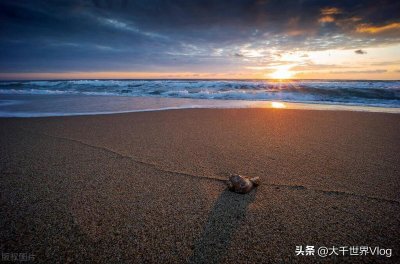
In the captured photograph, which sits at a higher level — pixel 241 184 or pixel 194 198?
pixel 241 184

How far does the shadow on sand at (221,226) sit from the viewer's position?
1.70 metres

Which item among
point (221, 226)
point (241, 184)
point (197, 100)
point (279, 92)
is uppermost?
point (279, 92)

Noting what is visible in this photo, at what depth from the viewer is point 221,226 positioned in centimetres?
198

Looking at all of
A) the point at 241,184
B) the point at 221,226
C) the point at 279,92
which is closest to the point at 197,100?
the point at 279,92

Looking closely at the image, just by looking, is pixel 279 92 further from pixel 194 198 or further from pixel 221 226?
pixel 221 226

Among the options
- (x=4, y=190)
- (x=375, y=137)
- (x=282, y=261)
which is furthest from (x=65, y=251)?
(x=375, y=137)

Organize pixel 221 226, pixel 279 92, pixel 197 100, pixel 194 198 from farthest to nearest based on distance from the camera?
pixel 279 92 → pixel 197 100 → pixel 194 198 → pixel 221 226

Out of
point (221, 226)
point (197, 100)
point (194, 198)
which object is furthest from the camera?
point (197, 100)

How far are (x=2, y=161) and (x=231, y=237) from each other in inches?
137

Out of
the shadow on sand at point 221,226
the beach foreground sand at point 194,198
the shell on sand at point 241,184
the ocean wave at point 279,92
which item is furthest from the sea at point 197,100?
the shadow on sand at point 221,226

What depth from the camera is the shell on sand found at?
8.05 ft

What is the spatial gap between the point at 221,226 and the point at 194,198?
0.50m

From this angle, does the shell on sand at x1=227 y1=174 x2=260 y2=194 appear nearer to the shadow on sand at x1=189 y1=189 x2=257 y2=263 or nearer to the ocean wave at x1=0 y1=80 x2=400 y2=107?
the shadow on sand at x1=189 y1=189 x2=257 y2=263

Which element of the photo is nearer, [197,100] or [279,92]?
[197,100]
